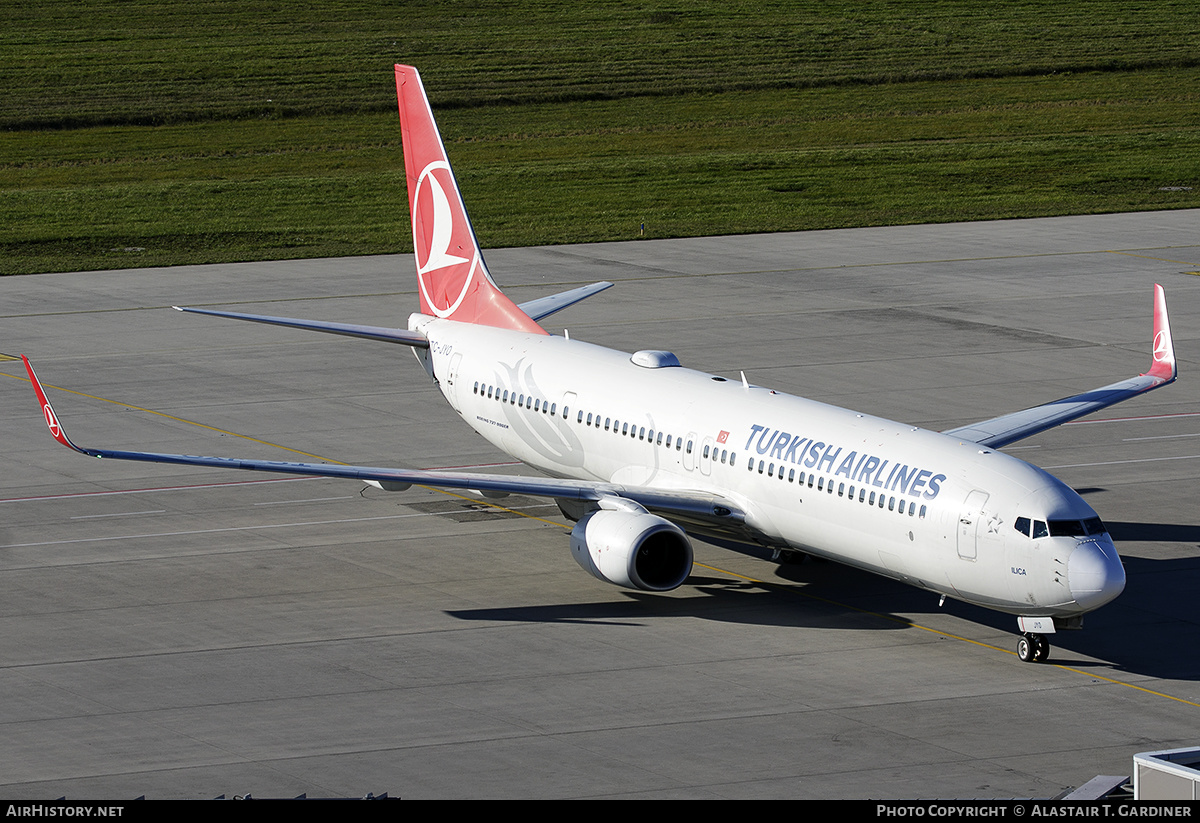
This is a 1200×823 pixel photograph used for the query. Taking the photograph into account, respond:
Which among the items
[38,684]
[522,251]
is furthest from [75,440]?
[522,251]

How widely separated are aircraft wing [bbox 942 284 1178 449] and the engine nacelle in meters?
7.55

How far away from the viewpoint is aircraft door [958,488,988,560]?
93.3ft

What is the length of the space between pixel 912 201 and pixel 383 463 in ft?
160

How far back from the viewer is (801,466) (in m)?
31.3

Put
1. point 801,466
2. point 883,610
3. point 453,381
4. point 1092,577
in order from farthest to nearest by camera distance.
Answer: point 453,381 → point 883,610 → point 801,466 → point 1092,577

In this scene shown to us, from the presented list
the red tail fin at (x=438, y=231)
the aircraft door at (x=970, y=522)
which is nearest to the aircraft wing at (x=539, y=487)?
the aircraft door at (x=970, y=522)

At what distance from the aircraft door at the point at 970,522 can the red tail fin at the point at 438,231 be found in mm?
15214

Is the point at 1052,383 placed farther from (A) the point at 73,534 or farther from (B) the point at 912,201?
(B) the point at 912,201

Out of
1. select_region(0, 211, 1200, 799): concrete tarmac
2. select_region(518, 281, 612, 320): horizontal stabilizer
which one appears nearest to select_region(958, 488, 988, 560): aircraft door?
select_region(0, 211, 1200, 799): concrete tarmac

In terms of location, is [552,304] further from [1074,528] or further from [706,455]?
[1074,528]

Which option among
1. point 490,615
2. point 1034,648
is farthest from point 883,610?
point 490,615

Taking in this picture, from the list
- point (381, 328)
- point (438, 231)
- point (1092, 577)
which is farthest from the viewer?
point (438, 231)

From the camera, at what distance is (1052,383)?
163 ft

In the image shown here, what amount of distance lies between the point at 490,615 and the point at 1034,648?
31.7ft
